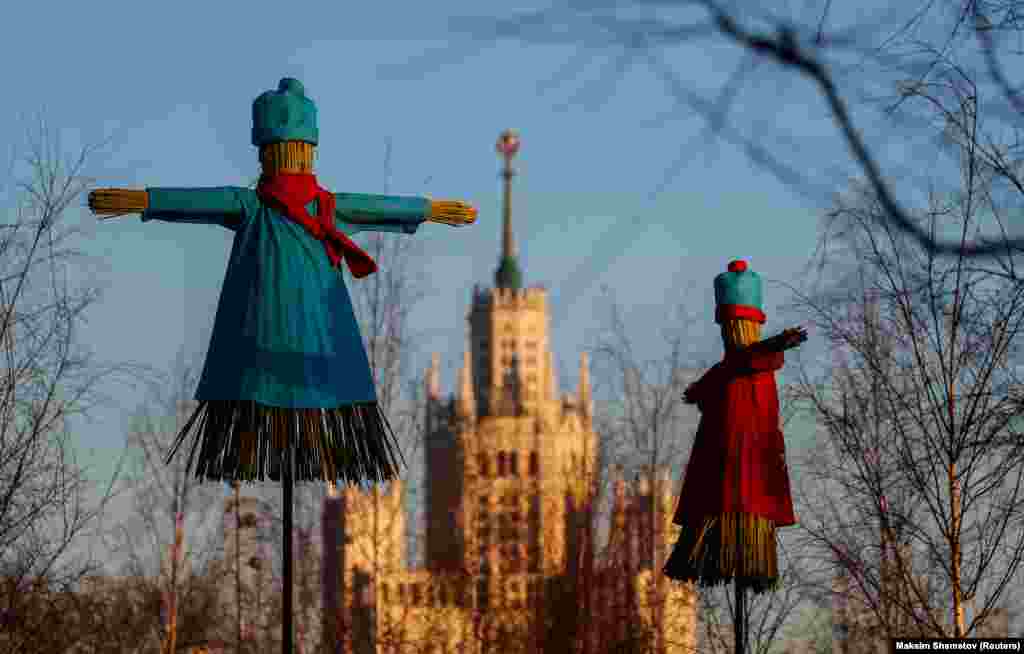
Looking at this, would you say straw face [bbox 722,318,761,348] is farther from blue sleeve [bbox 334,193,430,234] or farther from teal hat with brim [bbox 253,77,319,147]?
teal hat with brim [bbox 253,77,319,147]

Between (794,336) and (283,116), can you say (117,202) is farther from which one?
(794,336)

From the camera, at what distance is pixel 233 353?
396 inches

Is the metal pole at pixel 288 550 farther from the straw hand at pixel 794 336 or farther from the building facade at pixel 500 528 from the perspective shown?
the building facade at pixel 500 528

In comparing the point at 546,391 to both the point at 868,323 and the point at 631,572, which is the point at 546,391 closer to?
the point at 631,572

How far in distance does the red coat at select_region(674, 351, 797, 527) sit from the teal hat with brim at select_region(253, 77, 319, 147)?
10.5 feet

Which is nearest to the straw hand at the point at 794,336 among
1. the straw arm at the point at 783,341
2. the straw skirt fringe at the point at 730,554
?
the straw arm at the point at 783,341

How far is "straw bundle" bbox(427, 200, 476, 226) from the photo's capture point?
10.7 meters

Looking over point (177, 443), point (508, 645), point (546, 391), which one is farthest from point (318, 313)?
point (546, 391)

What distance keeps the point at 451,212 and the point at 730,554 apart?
2830mm

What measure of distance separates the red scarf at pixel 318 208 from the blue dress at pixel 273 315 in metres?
0.04

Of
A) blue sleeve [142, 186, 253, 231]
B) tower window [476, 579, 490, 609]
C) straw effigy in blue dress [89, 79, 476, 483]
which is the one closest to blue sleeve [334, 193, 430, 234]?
straw effigy in blue dress [89, 79, 476, 483]

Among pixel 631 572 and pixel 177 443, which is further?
pixel 631 572

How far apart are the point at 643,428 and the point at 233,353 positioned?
54.9 ft

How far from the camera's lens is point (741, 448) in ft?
39.7
